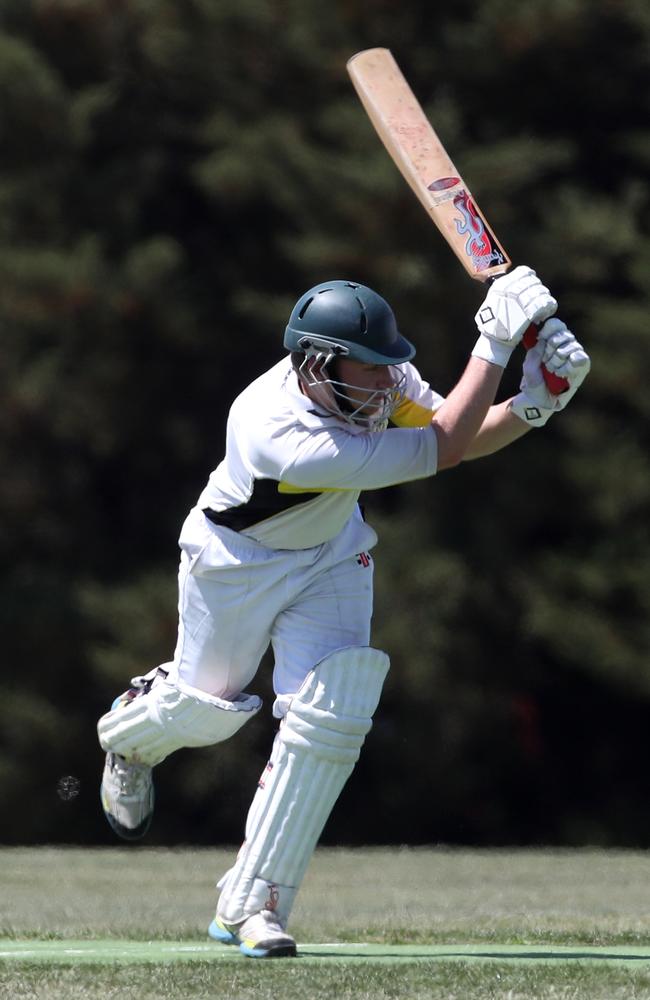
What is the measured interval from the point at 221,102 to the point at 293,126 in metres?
0.50

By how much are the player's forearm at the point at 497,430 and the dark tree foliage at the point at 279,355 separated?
4177mm

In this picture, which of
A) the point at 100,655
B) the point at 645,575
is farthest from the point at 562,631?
the point at 100,655

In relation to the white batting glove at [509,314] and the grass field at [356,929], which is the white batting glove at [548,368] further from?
the grass field at [356,929]

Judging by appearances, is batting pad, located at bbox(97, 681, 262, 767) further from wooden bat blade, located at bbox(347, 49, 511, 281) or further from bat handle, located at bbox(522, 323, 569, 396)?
wooden bat blade, located at bbox(347, 49, 511, 281)

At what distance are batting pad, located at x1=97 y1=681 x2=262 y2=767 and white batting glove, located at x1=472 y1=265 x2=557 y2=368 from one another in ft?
2.72

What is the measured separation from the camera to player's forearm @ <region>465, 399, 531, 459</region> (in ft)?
11.5

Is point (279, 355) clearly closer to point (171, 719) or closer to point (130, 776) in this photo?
point (130, 776)

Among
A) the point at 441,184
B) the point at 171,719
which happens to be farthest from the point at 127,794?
the point at 441,184

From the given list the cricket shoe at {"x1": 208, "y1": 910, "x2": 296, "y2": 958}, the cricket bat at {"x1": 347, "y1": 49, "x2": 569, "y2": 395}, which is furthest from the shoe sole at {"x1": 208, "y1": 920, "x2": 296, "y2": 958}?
the cricket bat at {"x1": 347, "y1": 49, "x2": 569, "y2": 395}

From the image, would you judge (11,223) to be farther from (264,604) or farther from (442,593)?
(264,604)

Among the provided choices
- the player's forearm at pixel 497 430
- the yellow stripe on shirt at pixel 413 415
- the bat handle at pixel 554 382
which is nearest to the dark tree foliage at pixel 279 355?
the yellow stripe on shirt at pixel 413 415

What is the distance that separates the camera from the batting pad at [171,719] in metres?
3.54

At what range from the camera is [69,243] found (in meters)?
8.30

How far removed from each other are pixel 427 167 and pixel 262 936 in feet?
5.09
